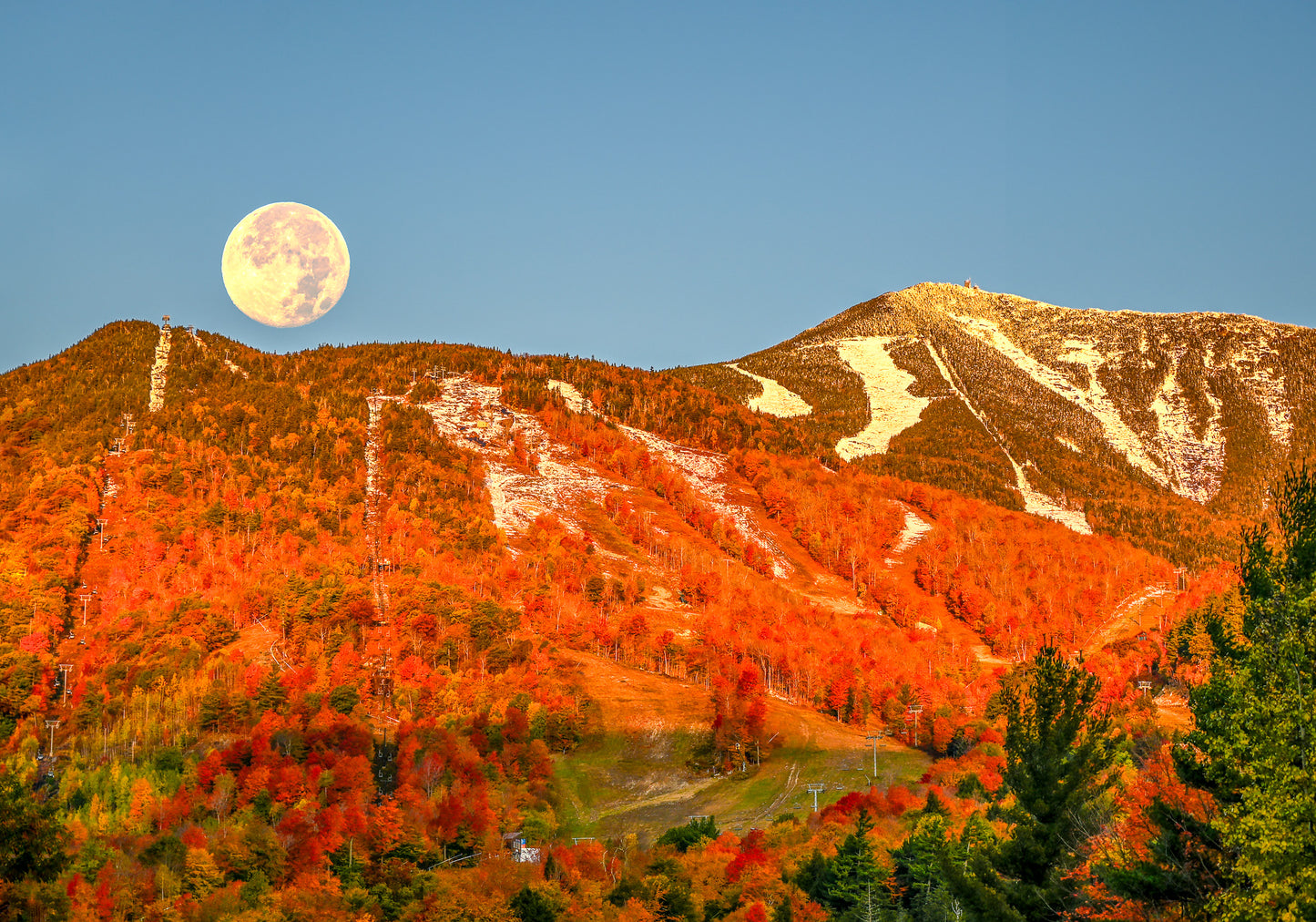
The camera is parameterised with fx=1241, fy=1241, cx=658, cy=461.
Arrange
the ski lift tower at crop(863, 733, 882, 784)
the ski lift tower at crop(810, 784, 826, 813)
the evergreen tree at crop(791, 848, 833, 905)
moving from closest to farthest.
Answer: the evergreen tree at crop(791, 848, 833, 905) → the ski lift tower at crop(810, 784, 826, 813) → the ski lift tower at crop(863, 733, 882, 784)

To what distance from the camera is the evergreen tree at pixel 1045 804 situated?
5444 centimetres

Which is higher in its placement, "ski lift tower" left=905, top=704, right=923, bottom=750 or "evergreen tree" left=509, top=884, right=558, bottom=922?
"ski lift tower" left=905, top=704, right=923, bottom=750

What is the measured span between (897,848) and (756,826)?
37.6m

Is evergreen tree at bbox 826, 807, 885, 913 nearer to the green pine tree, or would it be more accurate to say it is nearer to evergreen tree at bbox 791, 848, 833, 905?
evergreen tree at bbox 791, 848, 833, 905

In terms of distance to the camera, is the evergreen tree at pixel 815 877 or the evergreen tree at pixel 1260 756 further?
the evergreen tree at pixel 815 877

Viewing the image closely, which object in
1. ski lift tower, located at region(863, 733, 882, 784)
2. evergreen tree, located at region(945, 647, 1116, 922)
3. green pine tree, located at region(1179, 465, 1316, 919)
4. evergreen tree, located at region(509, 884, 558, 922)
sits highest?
green pine tree, located at region(1179, 465, 1316, 919)

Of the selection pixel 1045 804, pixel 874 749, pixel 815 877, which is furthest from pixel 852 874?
pixel 874 749

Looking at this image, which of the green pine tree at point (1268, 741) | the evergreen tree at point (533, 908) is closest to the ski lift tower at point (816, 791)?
the evergreen tree at point (533, 908)

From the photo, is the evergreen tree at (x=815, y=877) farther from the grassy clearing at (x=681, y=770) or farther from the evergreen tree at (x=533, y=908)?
the grassy clearing at (x=681, y=770)

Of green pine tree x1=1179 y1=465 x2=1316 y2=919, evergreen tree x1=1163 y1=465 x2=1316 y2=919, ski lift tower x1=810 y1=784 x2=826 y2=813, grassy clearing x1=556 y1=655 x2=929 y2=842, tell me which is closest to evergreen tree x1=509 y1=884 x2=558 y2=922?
grassy clearing x1=556 y1=655 x2=929 y2=842

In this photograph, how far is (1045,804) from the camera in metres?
58.5

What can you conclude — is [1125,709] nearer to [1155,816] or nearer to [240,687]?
[240,687]

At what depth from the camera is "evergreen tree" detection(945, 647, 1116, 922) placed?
54.4m

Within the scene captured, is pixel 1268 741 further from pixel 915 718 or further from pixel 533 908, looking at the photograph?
pixel 915 718
